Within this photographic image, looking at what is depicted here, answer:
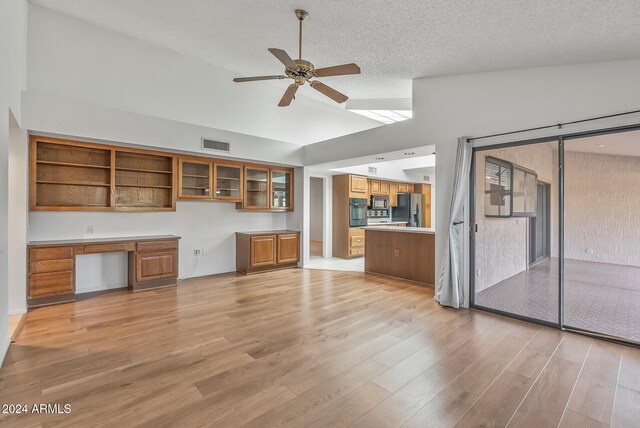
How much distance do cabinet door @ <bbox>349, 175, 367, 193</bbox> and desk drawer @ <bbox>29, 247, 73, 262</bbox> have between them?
580 centimetres

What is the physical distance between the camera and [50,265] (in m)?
3.96

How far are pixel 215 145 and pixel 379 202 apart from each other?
5130 millimetres

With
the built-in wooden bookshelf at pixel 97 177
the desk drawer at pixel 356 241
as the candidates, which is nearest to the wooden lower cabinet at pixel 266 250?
the built-in wooden bookshelf at pixel 97 177

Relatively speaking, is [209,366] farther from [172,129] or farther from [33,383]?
[172,129]

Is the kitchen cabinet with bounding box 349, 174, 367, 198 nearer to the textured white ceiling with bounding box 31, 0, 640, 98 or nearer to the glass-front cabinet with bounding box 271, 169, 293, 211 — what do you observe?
the glass-front cabinet with bounding box 271, 169, 293, 211

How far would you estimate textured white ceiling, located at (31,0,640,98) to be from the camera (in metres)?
2.61

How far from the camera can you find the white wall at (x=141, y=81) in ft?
13.3

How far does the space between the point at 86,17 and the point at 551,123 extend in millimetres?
6051

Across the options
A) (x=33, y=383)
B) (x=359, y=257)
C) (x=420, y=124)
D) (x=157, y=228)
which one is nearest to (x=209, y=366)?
(x=33, y=383)

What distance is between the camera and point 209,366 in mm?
2463

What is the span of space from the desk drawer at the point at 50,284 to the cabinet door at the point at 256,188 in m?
2.90

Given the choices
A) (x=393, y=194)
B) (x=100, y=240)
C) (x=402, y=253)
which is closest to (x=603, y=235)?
(x=402, y=253)

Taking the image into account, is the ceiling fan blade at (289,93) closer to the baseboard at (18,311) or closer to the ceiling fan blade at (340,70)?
the ceiling fan blade at (340,70)

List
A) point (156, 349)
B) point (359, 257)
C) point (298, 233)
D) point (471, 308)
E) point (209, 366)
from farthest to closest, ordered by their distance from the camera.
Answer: point (359, 257) → point (298, 233) → point (471, 308) → point (156, 349) → point (209, 366)
